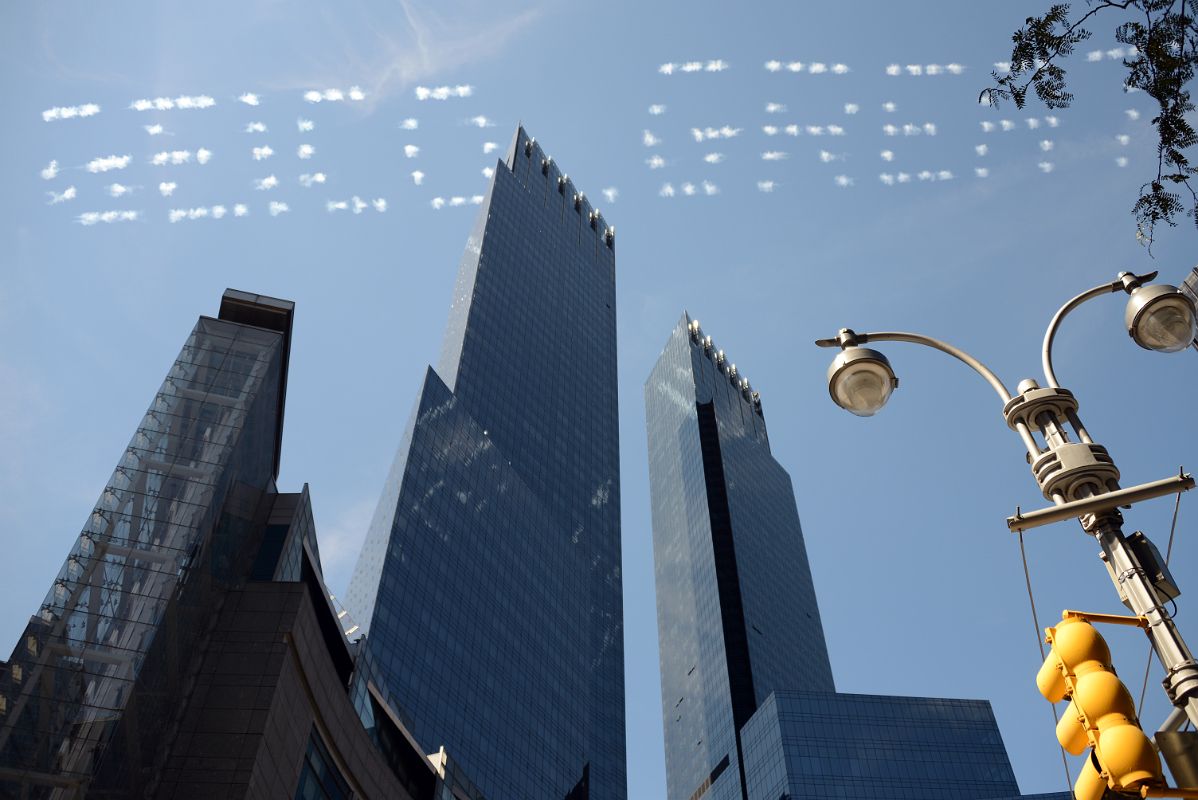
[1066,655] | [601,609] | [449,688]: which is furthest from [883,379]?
[601,609]

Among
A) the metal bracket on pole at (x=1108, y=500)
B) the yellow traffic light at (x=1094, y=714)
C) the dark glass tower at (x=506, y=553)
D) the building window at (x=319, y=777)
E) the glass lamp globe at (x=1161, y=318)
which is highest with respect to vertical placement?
the dark glass tower at (x=506, y=553)

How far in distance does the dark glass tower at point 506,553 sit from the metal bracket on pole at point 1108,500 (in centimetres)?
7100

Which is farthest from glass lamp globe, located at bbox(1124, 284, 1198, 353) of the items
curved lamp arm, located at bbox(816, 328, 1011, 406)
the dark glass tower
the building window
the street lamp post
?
the dark glass tower

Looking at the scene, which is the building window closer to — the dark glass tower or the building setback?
the building setback

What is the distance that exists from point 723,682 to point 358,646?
148m

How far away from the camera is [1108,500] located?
7355 millimetres

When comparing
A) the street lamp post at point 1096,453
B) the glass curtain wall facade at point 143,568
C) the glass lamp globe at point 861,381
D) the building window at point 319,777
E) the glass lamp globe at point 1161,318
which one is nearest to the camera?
the street lamp post at point 1096,453

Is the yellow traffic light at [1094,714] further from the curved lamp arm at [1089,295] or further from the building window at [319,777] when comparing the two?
the building window at [319,777]

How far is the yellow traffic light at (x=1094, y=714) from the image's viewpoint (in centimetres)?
588

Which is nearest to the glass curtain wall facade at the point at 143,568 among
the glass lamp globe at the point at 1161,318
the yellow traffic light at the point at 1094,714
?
the yellow traffic light at the point at 1094,714

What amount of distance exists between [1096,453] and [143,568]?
2873cm

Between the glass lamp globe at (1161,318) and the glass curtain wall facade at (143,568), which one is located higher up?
the glass curtain wall facade at (143,568)

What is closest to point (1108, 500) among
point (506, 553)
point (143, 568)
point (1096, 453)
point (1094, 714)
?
point (1096, 453)

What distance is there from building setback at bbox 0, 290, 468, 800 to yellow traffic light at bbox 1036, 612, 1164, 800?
24.2 metres
